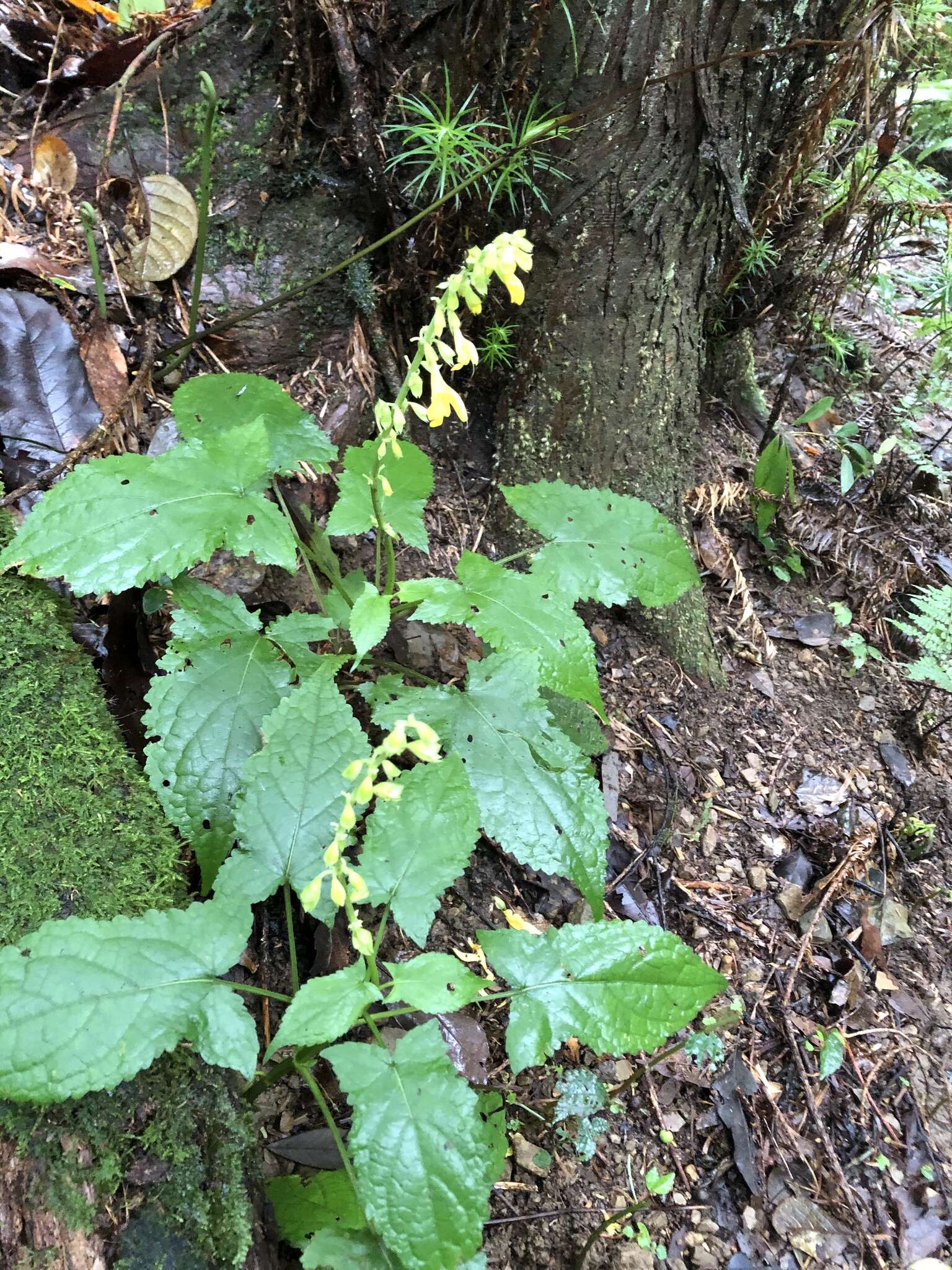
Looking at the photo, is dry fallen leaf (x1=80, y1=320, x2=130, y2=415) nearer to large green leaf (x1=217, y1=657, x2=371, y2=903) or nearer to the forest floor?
the forest floor

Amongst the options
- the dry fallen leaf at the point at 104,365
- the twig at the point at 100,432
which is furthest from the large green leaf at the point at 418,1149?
the dry fallen leaf at the point at 104,365

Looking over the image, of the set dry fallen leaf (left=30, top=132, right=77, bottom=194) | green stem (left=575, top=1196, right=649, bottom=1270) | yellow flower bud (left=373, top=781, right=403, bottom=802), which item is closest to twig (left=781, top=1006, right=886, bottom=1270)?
green stem (left=575, top=1196, right=649, bottom=1270)

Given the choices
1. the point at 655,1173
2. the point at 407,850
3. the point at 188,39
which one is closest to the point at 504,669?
the point at 407,850

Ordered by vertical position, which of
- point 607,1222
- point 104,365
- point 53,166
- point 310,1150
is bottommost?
point 607,1222

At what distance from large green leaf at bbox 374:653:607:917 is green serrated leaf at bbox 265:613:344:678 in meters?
0.23

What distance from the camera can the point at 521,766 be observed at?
1.96 m

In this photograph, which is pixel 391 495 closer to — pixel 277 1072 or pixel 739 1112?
pixel 277 1072

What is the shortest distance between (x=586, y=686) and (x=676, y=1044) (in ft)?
3.93

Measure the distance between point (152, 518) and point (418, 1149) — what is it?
1415 mm

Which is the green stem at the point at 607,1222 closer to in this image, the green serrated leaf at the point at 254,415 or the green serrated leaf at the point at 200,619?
the green serrated leaf at the point at 200,619

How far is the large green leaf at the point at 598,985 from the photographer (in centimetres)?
163

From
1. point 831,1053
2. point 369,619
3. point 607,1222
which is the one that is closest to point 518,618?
point 369,619

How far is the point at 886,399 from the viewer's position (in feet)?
14.4

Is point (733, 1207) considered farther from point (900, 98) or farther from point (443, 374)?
point (900, 98)
